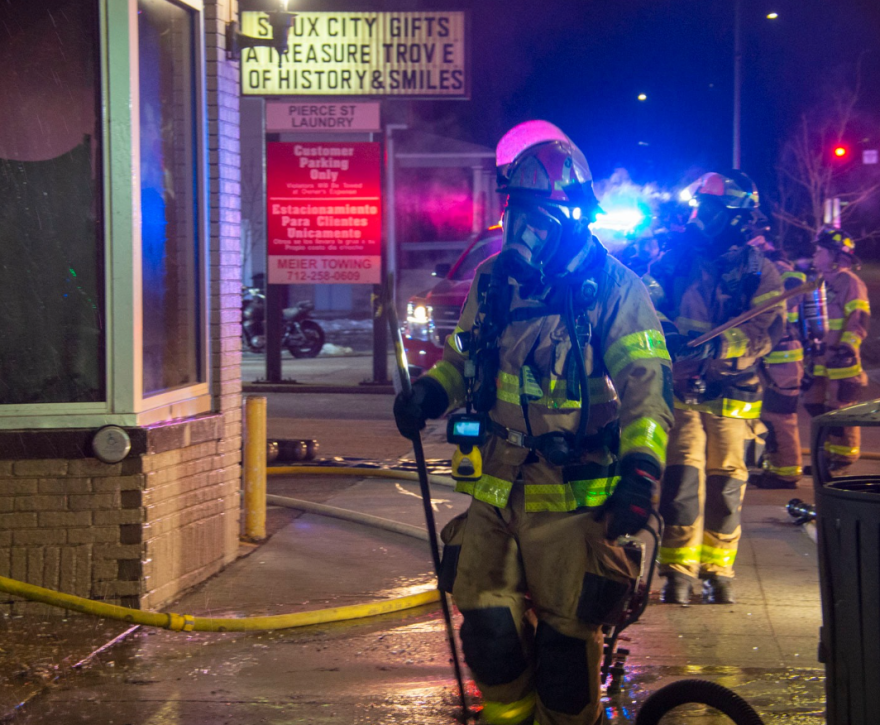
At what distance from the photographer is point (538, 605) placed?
10.3 ft

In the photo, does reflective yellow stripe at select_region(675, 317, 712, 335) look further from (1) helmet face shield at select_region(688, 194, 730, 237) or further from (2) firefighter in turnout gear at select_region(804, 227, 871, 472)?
(2) firefighter in turnout gear at select_region(804, 227, 871, 472)

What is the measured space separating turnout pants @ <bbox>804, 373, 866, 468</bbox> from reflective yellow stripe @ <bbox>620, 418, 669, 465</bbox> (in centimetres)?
508

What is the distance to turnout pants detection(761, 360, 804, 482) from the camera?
812 cm

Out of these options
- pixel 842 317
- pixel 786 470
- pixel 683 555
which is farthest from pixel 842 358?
pixel 683 555

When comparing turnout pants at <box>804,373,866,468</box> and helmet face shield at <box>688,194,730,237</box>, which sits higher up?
helmet face shield at <box>688,194,730,237</box>

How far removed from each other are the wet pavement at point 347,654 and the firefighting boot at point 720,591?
0.08m

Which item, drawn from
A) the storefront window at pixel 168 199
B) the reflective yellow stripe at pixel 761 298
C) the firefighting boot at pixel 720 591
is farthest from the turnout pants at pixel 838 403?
the storefront window at pixel 168 199

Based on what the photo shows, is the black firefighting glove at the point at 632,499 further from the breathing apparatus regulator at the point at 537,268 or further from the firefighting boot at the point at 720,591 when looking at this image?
the firefighting boot at the point at 720,591

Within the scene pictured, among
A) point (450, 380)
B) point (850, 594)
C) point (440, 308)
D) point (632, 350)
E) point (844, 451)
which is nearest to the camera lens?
point (850, 594)

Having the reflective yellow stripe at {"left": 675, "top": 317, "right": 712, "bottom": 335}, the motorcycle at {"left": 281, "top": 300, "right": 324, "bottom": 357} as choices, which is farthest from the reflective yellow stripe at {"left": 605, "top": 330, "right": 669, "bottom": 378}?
the motorcycle at {"left": 281, "top": 300, "right": 324, "bottom": 357}

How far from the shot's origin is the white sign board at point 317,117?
15.6 meters

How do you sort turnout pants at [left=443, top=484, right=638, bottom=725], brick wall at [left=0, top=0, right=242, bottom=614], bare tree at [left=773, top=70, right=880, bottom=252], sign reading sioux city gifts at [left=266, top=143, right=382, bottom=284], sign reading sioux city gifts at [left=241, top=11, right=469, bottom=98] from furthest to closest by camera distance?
bare tree at [left=773, top=70, right=880, bottom=252], sign reading sioux city gifts at [left=266, top=143, right=382, bottom=284], sign reading sioux city gifts at [left=241, top=11, right=469, bottom=98], brick wall at [left=0, top=0, right=242, bottom=614], turnout pants at [left=443, top=484, right=638, bottom=725]

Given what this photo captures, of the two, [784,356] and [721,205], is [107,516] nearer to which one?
[721,205]

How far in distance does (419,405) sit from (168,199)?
2.76 meters
